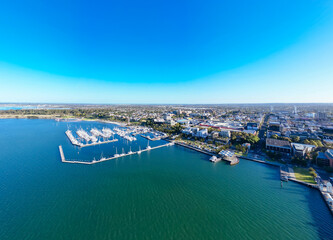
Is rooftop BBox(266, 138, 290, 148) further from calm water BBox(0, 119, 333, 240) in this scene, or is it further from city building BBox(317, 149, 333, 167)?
calm water BBox(0, 119, 333, 240)

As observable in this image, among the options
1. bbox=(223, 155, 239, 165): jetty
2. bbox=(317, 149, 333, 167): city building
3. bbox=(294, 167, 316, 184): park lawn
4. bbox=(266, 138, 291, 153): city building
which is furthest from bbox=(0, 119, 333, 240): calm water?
bbox=(266, 138, 291, 153): city building

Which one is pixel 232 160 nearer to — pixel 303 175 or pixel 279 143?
pixel 303 175

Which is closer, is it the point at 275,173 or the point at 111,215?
the point at 111,215

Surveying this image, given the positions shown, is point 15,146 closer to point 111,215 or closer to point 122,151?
point 122,151

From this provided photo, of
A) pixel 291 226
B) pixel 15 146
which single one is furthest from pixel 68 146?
pixel 291 226

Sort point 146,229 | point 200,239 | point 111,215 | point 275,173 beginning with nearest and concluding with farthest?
1. point 200,239
2. point 146,229
3. point 111,215
4. point 275,173

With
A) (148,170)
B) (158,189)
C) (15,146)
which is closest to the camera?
(158,189)
